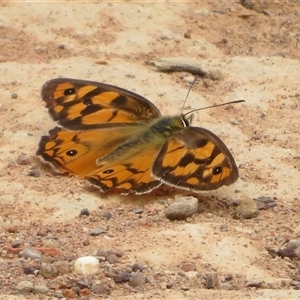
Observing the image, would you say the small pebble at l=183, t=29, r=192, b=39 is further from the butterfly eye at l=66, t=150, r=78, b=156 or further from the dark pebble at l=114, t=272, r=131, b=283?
the dark pebble at l=114, t=272, r=131, b=283

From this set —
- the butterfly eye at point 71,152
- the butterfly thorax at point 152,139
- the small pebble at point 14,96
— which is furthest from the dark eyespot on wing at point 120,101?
the small pebble at point 14,96

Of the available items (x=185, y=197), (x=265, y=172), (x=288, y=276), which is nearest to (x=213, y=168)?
(x=185, y=197)

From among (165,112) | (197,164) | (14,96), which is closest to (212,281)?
(197,164)

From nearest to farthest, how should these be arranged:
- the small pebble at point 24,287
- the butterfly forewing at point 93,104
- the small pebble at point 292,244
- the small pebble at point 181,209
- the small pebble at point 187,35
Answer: the small pebble at point 24,287
the small pebble at point 292,244
the small pebble at point 181,209
the butterfly forewing at point 93,104
the small pebble at point 187,35

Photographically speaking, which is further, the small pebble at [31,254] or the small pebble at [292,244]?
the small pebble at [292,244]

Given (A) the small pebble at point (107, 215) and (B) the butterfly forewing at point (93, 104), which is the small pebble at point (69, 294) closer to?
(A) the small pebble at point (107, 215)
